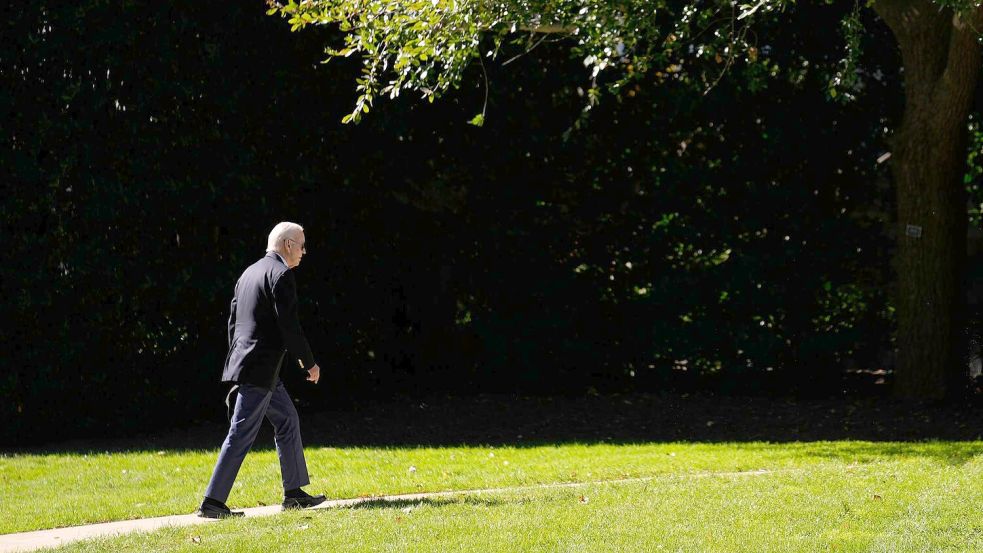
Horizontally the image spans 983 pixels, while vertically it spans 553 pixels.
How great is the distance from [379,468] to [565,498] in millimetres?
2252

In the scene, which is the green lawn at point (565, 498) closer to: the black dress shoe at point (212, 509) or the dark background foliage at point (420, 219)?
the black dress shoe at point (212, 509)

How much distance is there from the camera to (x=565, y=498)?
7.79 meters

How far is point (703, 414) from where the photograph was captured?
12109 mm

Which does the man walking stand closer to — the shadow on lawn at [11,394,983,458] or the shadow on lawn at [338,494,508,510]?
the shadow on lawn at [338,494,508,510]

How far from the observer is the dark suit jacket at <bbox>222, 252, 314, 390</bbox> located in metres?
7.24

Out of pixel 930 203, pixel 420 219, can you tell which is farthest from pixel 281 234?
pixel 930 203

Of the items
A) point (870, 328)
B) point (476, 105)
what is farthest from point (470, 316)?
point (870, 328)

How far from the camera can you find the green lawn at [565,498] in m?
6.61

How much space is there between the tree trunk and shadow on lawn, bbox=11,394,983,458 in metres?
0.60

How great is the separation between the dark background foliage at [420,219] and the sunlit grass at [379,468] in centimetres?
173

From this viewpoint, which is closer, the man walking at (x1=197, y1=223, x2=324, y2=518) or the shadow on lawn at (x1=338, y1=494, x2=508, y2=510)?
the man walking at (x1=197, y1=223, x2=324, y2=518)

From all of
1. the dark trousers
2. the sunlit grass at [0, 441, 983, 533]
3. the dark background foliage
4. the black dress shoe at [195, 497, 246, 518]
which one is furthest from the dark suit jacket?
the dark background foliage

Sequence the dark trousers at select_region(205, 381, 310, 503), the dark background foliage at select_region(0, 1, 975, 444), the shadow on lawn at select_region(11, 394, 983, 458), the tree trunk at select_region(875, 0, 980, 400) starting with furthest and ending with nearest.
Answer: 1. the tree trunk at select_region(875, 0, 980, 400)
2. the dark background foliage at select_region(0, 1, 975, 444)
3. the shadow on lawn at select_region(11, 394, 983, 458)
4. the dark trousers at select_region(205, 381, 310, 503)

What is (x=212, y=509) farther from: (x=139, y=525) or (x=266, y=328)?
(x=266, y=328)
